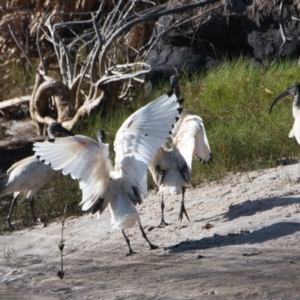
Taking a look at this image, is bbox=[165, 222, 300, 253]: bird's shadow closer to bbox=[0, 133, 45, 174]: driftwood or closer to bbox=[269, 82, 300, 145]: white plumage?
bbox=[269, 82, 300, 145]: white plumage

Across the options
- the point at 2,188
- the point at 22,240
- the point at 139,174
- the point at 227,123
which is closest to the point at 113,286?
the point at 139,174

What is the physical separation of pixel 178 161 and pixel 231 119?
125 inches

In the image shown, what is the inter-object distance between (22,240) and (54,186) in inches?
64.3

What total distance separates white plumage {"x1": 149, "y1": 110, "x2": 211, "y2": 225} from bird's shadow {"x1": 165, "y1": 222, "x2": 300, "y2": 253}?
64 cm

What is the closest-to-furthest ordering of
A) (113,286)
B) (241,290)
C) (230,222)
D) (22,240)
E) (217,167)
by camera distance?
(241,290) < (113,286) < (230,222) < (22,240) < (217,167)

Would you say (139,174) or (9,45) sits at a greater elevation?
(9,45)

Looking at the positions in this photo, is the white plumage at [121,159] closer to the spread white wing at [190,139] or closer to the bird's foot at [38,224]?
the spread white wing at [190,139]

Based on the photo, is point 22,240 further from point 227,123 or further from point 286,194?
point 227,123

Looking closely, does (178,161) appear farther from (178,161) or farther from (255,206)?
(255,206)

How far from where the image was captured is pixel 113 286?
655 centimetres

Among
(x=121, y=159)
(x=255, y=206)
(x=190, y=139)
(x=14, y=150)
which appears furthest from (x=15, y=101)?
(x=121, y=159)

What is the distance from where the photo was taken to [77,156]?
22.4 feet

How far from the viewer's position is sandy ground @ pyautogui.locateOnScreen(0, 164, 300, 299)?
6.20 metres

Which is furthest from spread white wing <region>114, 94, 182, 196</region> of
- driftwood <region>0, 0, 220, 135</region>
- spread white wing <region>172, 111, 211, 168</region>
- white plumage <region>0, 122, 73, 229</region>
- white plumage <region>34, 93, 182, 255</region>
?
driftwood <region>0, 0, 220, 135</region>
